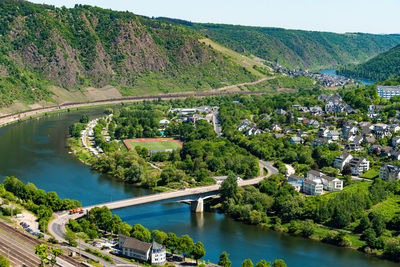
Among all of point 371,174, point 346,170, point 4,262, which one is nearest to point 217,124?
point 346,170

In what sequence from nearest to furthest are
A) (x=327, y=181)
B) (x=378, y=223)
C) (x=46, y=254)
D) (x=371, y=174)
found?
1. (x=46, y=254)
2. (x=378, y=223)
3. (x=327, y=181)
4. (x=371, y=174)

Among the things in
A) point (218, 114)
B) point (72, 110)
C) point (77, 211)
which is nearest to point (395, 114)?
point (218, 114)

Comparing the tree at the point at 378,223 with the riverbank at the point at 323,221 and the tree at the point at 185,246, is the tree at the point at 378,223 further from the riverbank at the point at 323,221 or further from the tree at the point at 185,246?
the tree at the point at 185,246

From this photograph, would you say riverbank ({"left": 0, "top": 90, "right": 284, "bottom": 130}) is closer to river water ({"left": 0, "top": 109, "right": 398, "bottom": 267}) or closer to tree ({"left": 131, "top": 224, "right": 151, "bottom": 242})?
river water ({"left": 0, "top": 109, "right": 398, "bottom": 267})

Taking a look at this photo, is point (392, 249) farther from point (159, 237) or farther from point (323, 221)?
point (159, 237)

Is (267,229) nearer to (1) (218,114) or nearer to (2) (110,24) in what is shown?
(1) (218,114)

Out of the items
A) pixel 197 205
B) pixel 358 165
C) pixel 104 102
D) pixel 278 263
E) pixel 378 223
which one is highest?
pixel 104 102
